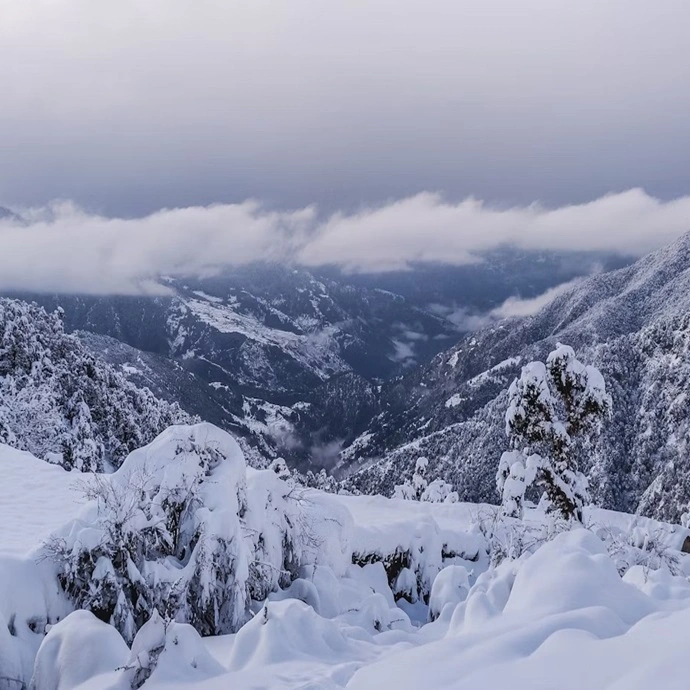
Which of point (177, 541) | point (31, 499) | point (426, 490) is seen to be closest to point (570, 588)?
point (177, 541)

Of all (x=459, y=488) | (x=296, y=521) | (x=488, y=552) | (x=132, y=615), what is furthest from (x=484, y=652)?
(x=459, y=488)

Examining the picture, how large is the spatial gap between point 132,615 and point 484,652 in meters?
7.66

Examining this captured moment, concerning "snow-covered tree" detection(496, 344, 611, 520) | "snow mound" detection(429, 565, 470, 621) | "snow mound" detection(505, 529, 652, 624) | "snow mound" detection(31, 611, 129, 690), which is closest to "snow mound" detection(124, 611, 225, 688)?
"snow mound" detection(31, 611, 129, 690)

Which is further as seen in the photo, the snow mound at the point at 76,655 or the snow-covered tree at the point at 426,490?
the snow-covered tree at the point at 426,490

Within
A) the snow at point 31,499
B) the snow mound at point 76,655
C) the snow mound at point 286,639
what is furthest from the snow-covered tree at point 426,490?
the snow mound at point 76,655

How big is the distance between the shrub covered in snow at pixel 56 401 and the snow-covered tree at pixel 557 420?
2404 centimetres

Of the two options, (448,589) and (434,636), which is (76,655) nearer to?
(434,636)

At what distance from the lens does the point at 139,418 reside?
69.1 m

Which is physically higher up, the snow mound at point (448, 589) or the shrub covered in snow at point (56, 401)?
the shrub covered in snow at point (56, 401)

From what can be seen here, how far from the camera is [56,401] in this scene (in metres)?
46.8

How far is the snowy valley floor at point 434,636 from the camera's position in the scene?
Result: 5.76 meters

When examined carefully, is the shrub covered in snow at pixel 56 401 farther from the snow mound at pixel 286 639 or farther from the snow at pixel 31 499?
the snow mound at pixel 286 639

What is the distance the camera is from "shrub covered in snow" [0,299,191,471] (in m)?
41.6

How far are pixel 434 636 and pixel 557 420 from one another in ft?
36.4
